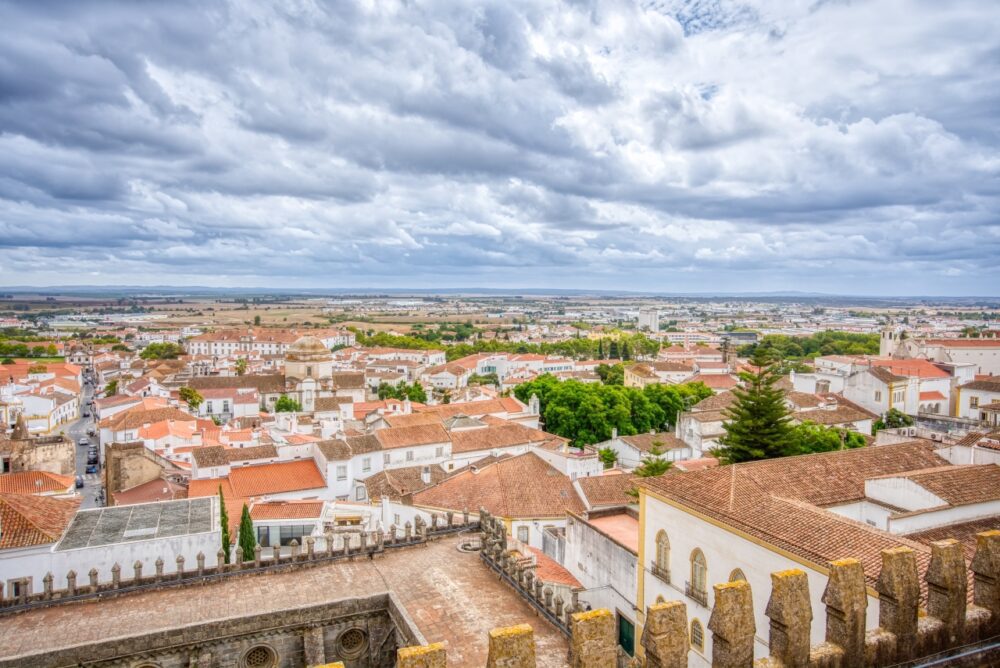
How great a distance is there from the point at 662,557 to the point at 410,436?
1119 inches

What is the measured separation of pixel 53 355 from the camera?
14462 cm

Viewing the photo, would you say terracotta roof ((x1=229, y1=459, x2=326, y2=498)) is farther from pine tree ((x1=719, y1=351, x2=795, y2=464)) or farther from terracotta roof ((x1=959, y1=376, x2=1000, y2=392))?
terracotta roof ((x1=959, y1=376, x2=1000, y2=392))

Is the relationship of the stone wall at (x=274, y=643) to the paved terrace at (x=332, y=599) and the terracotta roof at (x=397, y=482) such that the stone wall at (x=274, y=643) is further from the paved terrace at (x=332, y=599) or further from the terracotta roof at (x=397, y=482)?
the terracotta roof at (x=397, y=482)

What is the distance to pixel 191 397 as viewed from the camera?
8306 centimetres

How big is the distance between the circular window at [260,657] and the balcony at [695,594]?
1161 cm

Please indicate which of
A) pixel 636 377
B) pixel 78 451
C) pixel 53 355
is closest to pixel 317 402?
pixel 78 451

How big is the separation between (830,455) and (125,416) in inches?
2343

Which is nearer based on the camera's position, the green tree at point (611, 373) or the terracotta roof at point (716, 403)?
the terracotta roof at point (716, 403)

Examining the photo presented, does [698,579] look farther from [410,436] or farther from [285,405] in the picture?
[285,405]

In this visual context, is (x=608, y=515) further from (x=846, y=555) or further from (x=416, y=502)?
(x=846, y=555)

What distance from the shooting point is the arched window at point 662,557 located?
19938 millimetres

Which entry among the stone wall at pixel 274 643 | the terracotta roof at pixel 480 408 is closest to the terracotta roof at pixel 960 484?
the stone wall at pixel 274 643

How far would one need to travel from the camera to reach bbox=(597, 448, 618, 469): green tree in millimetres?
52656

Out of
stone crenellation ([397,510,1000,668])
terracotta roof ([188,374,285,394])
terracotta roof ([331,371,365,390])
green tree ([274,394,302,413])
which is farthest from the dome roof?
stone crenellation ([397,510,1000,668])
